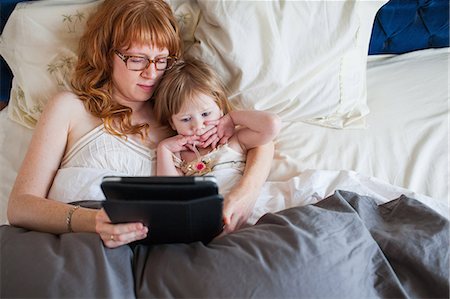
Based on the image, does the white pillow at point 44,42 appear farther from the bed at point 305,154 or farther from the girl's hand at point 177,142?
the girl's hand at point 177,142

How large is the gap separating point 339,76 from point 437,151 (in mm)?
351

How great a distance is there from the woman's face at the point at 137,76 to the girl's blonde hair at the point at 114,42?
0.06ft

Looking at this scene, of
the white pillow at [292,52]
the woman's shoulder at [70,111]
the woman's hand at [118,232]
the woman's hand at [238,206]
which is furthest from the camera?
the white pillow at [292,52]

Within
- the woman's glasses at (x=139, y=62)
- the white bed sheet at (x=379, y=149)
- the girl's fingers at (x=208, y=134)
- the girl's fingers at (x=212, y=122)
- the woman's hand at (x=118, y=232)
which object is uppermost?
the woman's glasses at (x=139, y=62)

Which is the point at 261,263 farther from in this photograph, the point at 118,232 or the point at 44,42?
the point at 44,42

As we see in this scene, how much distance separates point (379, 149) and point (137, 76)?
2.29ft

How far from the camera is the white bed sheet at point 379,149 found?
1.18 metres

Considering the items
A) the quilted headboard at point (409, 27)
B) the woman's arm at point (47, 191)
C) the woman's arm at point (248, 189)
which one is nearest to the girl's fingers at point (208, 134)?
the woman's arm at point (248, 189)

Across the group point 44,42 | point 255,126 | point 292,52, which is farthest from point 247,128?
point 44,42

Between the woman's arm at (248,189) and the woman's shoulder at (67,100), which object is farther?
the woman's shoulder at (67,100)

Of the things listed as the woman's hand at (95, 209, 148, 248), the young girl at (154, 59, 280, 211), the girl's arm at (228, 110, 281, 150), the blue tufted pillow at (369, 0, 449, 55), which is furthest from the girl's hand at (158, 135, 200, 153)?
the blue tufted pillow at (369, 0, 449, 55)

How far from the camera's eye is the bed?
0.85 m

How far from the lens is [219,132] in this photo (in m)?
1.25

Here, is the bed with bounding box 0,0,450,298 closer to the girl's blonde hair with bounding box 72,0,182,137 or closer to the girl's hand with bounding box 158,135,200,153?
the girl's blonde hair with bounding box 72,0,182,137
